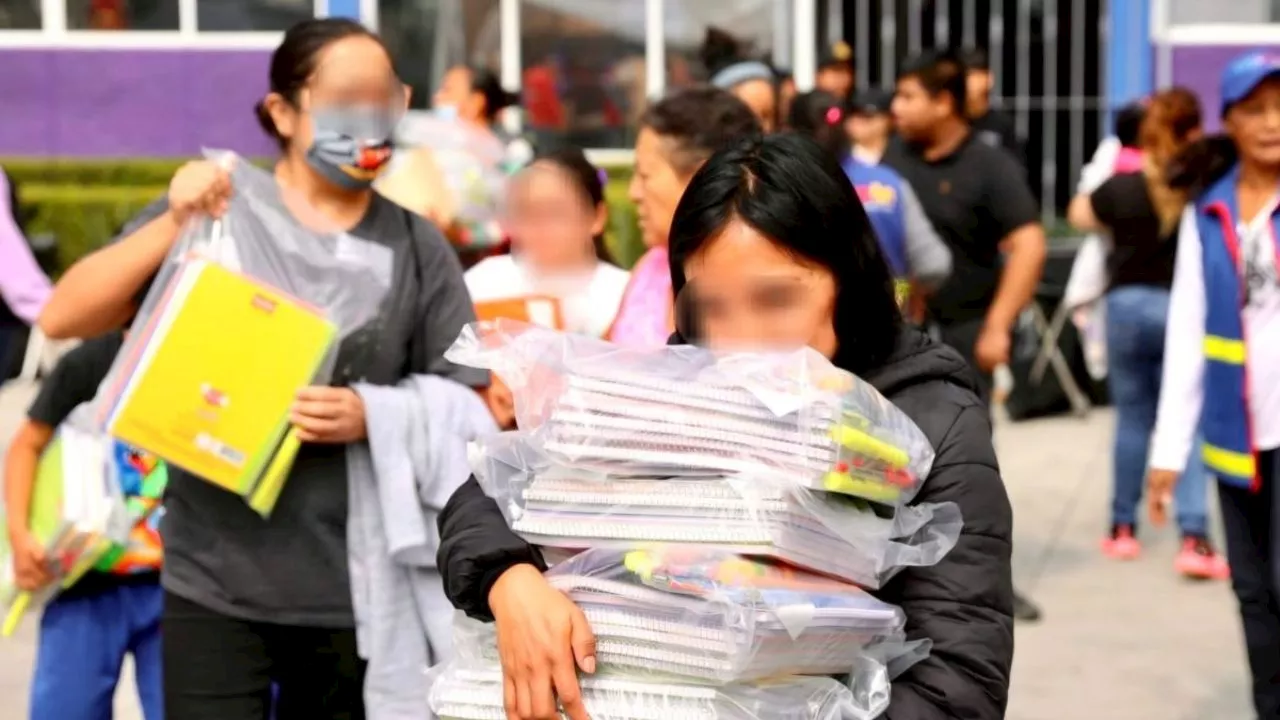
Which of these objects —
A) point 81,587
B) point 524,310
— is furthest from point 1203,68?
point 81,587

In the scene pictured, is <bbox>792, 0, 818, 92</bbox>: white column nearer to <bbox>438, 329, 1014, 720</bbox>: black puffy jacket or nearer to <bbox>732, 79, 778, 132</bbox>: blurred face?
<bbox>732, 79, 778, 132</bbox>: blurred face

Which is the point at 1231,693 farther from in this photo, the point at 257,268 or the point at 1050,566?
the point at 257,268

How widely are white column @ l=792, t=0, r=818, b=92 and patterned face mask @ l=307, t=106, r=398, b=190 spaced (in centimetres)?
1185

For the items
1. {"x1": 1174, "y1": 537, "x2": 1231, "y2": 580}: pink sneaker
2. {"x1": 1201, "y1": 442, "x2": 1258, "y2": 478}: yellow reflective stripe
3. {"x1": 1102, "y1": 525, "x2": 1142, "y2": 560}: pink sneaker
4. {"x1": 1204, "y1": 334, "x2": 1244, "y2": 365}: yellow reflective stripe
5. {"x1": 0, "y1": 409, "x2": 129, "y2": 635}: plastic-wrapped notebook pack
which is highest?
{"x1": 1204, "y1": 334, "x2": 1244, "y2": 365}: yellow reflective stripe

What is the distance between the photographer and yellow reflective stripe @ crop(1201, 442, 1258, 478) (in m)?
4.54

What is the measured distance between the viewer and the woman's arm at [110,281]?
315cm

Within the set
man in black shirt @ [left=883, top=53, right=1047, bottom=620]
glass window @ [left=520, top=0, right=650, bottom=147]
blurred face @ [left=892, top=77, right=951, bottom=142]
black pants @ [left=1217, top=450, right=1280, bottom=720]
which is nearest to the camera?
black pants @ [left=1217, top=450, right=1280, bottom=720]

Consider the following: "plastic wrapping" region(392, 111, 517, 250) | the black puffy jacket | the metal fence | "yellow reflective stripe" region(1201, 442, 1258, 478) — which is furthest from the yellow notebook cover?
the metal fence

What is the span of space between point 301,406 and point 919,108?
3911 millimetres

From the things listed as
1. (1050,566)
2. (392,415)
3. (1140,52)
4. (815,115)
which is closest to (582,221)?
(392,415)

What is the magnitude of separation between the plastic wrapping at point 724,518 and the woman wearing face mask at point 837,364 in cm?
5

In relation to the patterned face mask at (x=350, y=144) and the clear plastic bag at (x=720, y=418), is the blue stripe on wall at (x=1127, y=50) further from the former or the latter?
the clear plastic bag at (x=720, y=418)

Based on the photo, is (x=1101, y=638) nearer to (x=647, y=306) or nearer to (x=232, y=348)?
(x=647, y=306)

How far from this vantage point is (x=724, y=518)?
1.77 meters
